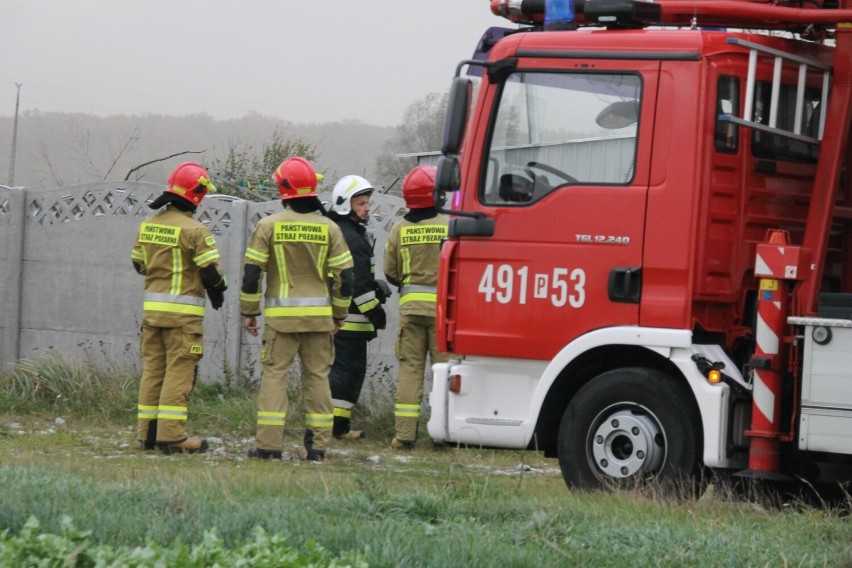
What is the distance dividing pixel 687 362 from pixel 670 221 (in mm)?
713

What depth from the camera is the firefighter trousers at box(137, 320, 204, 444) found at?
31.7 feet

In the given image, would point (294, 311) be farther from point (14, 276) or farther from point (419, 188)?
point (14, 276)

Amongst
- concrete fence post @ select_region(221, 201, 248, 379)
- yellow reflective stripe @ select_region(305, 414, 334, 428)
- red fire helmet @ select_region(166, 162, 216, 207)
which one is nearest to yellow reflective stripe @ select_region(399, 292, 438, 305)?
yellow reflective stripe @ select_region(305, 414, 334, 428)

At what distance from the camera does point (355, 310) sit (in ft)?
35.0

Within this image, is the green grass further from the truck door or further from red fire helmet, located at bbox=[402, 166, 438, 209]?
red fire helmet, located at bbox=[402, 166, 438, 209]

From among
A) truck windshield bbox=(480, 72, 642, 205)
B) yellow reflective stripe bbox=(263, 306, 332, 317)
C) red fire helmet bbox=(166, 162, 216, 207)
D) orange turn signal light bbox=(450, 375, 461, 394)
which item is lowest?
orange turn signal light bbox=(450, 375, 461, 394)

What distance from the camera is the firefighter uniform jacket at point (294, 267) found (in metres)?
9.38

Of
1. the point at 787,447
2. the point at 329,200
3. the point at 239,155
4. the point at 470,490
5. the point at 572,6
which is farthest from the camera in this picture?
the point at 239,155

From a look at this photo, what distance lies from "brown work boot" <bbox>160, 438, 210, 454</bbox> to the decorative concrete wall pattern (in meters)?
1.97

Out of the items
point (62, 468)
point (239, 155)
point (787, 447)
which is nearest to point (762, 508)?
point (787, 447)

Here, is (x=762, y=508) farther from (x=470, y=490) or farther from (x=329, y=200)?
(x=329, y=200)

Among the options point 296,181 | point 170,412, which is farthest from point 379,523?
point 170,412

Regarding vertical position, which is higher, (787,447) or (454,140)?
(454,140)

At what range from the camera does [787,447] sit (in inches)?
280
